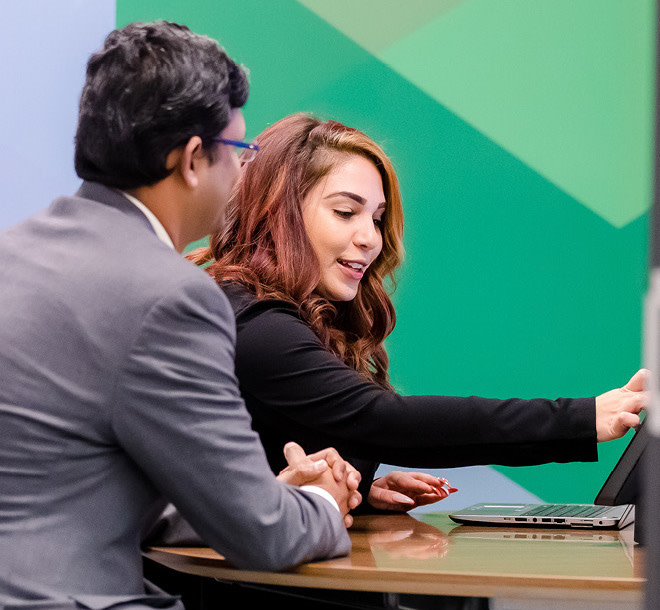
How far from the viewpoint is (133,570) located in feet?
3.64

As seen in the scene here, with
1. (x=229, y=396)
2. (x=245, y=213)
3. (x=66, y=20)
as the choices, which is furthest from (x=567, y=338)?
(x=229, y=396)

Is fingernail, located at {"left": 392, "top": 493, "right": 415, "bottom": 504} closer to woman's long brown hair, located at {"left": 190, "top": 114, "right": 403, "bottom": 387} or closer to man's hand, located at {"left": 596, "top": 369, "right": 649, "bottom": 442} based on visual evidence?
woman's long brown hair, located at {"left": 190, "top": 114, "right": 403, "bottom": 387}

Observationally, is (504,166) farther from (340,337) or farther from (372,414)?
(372,414)

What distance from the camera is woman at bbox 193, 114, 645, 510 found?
5.27 ft

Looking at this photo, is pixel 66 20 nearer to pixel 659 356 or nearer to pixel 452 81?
pixel 452 81

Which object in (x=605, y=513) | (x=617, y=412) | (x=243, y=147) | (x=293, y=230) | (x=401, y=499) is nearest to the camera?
(x=243, y=147)

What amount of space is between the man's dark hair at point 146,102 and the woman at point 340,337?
0.57 meters

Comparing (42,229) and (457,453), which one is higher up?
(42,229)

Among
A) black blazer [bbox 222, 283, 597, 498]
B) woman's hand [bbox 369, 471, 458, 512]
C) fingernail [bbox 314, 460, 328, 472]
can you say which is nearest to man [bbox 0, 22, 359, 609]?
fingernail [bbox 314, 460, 328, 472]

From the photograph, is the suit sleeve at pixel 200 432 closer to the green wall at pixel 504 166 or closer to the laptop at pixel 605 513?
the laptop at pixel 605 513

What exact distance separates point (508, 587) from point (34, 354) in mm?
586

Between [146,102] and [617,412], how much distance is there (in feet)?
2.92

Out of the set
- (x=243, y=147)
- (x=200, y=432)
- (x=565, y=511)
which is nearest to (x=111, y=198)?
(x=243, y=147)

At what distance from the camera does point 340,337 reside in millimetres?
2064
